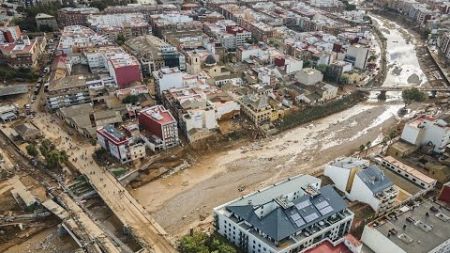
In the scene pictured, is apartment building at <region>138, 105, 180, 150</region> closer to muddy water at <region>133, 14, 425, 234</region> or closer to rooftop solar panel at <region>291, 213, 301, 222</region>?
muddy water at <region>133, 14, 425, 234</region>

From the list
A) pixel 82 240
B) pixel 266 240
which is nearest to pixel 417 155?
pixel 266 240

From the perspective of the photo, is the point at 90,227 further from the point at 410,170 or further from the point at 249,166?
the point at 410,170

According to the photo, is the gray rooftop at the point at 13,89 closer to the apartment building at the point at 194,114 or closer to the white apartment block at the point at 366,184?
the apartment building at the point at 194,114

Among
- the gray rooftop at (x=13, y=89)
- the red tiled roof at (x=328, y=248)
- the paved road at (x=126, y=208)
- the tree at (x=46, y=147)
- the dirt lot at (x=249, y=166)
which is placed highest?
the red tiled roof at (x=328, y=248)

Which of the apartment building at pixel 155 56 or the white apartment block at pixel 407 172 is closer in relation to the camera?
the white apartment block at pixel 407 172

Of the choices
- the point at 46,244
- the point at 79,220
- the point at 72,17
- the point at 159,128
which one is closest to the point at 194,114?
the point at 159,128

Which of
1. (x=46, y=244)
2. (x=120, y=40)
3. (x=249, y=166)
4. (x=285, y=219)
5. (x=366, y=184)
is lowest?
(x=46, y=244)

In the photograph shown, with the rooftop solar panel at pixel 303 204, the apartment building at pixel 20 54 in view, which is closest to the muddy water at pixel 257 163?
the rooftop solar panel at pixel 303 204
